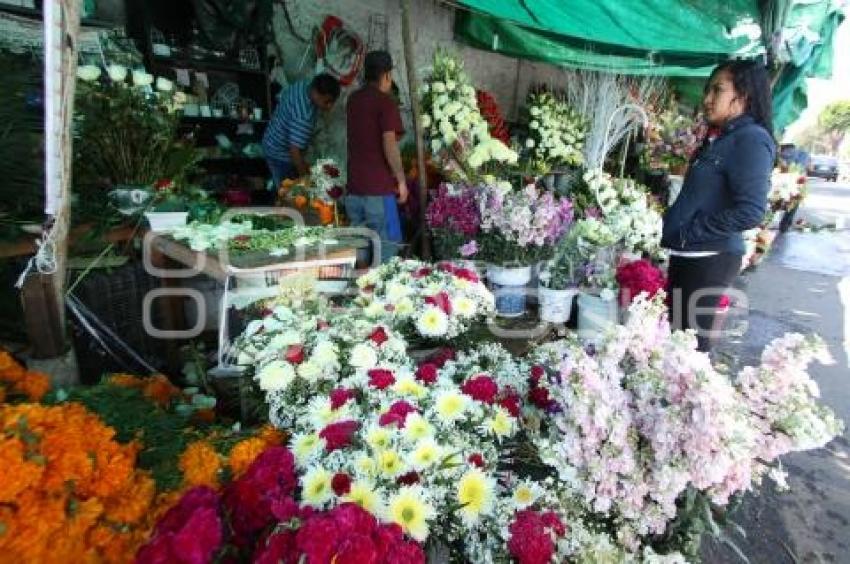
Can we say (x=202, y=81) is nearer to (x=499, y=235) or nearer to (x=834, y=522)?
(x=499, y=235)

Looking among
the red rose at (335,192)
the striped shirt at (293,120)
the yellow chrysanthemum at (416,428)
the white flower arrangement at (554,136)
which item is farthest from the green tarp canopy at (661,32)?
the yellow chrysanthemum at (416,428)

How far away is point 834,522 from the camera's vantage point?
252cm

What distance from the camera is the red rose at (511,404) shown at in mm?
1395

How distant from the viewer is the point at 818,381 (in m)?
3.87

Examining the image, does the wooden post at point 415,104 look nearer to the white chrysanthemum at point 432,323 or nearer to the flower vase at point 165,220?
the flower vase at point 165,220

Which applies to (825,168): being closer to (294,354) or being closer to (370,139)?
(370,139)

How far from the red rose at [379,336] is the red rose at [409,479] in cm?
52

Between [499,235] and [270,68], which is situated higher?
[270,68]

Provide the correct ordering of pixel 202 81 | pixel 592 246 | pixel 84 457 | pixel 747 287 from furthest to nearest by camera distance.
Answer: pixel 747 287, pixel 202 81, pixel 592 246, pixel 84 457

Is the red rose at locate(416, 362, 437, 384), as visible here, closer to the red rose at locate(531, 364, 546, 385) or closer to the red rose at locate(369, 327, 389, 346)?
the red rose at locate(369, 327, 389, 346)

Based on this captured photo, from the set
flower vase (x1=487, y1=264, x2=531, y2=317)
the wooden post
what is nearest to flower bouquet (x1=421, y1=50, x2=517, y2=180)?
the wooden post

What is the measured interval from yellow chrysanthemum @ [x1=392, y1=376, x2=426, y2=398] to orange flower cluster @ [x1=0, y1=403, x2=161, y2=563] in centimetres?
63

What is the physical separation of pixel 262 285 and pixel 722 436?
1731 mm

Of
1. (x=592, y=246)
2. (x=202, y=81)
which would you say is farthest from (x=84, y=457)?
(x=202, y=81)
